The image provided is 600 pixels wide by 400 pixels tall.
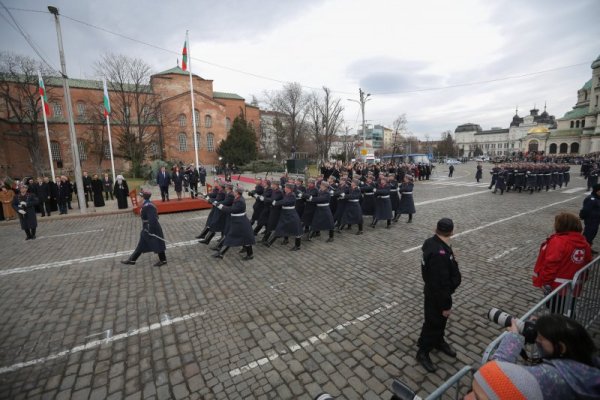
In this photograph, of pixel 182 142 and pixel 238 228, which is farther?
pixel 182 142

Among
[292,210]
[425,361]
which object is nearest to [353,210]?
[292,210]

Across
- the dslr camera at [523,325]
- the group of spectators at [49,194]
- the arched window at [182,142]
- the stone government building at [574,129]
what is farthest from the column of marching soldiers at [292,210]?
the stone government building at [574,129]

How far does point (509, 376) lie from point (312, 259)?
20.0 feet

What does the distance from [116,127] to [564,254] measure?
52.0 m

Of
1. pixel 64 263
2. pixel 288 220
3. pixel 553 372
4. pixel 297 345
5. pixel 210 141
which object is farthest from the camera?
pixel 210 141

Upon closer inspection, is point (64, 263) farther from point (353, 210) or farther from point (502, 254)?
point (502, 254)

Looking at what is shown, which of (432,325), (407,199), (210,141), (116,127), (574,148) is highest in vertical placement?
(116,127)

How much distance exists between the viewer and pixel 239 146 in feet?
153

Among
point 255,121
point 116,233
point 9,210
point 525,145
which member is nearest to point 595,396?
point 116,233

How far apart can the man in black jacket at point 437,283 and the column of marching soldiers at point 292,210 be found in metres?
4.78

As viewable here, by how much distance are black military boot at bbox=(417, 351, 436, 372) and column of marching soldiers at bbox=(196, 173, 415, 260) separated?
15.5ft

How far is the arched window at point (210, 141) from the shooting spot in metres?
50.6

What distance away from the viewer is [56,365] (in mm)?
3873

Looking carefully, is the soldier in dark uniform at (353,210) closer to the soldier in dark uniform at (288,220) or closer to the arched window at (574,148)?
the soldier in dark uniform at (288,220)
